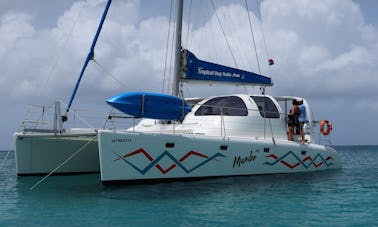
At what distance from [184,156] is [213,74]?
380cm

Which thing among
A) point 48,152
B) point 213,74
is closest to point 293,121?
point 213,74

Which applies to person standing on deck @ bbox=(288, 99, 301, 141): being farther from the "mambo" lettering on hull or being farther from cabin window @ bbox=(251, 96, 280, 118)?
the "mambo" lettering on hull

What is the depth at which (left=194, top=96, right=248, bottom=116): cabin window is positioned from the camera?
454 inches

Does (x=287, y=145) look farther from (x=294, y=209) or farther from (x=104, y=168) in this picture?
(x=104, y=168)

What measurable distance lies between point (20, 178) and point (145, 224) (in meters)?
7.27

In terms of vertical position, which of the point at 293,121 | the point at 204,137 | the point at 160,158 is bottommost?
the point at 160,158

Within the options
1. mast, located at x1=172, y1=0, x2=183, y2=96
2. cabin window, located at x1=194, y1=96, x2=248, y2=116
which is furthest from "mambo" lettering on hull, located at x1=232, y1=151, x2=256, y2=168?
mast, located at x1=172, y1=0, x2=183, y2=96

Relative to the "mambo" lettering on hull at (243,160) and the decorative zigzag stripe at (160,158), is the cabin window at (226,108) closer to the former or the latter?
the "mambo" lettering on hull at (243,160)

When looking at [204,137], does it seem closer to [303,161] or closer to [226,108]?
[226,108]

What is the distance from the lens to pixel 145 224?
20.2 ft

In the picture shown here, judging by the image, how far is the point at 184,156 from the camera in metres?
9.46

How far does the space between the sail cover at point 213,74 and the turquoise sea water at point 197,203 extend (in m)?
3.27

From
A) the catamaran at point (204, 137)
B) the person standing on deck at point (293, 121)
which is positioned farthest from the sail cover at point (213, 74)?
the person standing on deck at point (293, 121)

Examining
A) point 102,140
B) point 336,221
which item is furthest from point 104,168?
point 336,221
